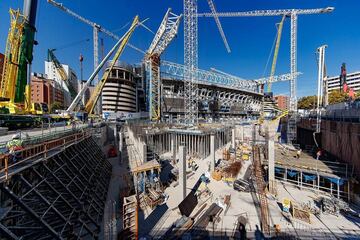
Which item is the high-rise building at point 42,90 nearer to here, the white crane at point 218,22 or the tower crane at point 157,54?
the tower crane at point 157,54

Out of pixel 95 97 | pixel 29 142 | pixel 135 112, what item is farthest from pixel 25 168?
pixel 135 112

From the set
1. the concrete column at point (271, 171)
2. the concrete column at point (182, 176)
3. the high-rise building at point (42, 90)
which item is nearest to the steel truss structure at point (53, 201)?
the concrete column at point (182, 176)

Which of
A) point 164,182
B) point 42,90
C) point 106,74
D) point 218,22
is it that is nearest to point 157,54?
point 106,74

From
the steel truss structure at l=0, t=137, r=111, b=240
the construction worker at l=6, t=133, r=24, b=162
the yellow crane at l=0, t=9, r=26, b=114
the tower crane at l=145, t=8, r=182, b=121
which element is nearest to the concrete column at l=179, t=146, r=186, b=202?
the steel truss structure at l=0, t=137, r=111, b=240

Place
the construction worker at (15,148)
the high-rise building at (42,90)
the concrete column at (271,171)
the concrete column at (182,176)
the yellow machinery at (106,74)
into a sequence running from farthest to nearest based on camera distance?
the high-rise building at (42,90) < the yellow machinery at (106,74) < the concrete column at (271,171) < the concrete column at (182,176) < the construction worker at (15,148)

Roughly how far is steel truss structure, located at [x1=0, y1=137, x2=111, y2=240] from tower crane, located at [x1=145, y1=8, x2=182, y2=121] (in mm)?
40949

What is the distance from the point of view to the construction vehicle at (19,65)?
21.3 meters

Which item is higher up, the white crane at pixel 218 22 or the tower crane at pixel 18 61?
the white crane at pixel 218 22

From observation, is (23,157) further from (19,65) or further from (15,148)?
(19,65)

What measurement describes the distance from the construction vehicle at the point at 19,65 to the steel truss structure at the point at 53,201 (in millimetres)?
14421

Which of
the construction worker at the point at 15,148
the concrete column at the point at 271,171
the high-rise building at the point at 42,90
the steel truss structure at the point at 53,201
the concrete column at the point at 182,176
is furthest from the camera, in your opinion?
the high-rise building at the point at 42,90

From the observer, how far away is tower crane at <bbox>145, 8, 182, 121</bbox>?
52.8 meters

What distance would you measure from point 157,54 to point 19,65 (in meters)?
37.6

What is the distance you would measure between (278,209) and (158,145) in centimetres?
1789
